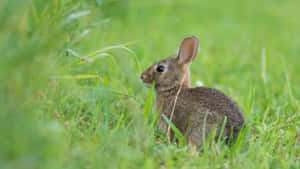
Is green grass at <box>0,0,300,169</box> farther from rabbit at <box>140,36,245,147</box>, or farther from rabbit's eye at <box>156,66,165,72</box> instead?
rabbit's eye at <box>156,66,165,72</box>

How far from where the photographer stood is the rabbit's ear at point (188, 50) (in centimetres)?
392

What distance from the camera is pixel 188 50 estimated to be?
4.02m

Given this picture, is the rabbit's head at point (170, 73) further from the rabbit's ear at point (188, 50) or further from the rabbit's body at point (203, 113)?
the rabbit's body at point (203, 113)

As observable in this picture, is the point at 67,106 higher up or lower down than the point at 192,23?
lower down

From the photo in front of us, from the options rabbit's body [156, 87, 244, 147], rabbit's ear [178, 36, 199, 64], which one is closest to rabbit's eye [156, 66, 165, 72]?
rabbit's ear [178, 36, 199, 64]

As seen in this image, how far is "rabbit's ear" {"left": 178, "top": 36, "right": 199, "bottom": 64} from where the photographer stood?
3.92m

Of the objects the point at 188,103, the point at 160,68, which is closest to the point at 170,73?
the point at 160,68

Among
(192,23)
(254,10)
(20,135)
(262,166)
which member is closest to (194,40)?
(262,166)


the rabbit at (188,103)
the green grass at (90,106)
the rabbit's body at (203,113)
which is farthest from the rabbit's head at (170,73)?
the rabbit's body at (203,113)

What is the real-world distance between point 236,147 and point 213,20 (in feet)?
23.4

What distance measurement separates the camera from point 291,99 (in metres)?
4.18

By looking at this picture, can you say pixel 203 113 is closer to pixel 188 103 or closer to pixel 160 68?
pixel 188 103

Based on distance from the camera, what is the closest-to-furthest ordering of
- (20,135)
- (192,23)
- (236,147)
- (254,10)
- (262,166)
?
(20,135)
(262,166)
(236,147)
(192,23)
(254,10)

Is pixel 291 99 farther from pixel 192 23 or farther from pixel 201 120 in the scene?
pixel 192 23
